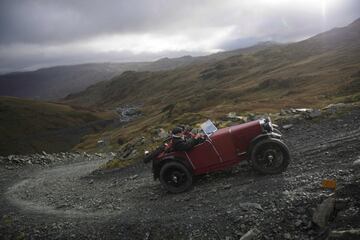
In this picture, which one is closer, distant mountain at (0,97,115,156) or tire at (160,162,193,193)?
tire at (160,162,193,193)

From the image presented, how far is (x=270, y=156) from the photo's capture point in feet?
37.8

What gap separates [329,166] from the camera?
36.6ft

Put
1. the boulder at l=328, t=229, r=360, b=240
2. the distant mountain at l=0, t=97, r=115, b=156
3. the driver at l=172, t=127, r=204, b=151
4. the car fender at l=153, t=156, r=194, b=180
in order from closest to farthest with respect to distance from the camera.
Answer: the boulder at l=328, t=229, r=360, b=240, the driver at l=172, t=127, r=204, b=151, the car fender at l=153, t=156, r=194, b=180, the distant mountain at l=0, t=97, r=115, b=156

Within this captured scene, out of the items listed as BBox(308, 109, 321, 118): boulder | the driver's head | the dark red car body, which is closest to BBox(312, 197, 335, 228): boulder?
the dark red car body

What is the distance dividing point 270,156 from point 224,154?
1.55 metres

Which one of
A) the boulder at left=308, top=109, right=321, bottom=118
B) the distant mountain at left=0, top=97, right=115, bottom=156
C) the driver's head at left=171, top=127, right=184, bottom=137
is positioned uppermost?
the driver's head at left=171, top=127, right=184, bottom=137

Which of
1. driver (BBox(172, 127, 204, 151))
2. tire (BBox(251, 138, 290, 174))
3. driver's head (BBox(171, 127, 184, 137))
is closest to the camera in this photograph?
tire (BBox(251, 138, 290, 174))

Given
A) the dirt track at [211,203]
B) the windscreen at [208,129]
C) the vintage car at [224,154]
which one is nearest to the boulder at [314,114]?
the dirt track at [211,203]

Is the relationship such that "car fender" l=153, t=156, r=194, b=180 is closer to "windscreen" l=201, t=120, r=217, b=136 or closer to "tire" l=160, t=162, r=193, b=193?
"tire" l=160, t=162, r=193, b=193

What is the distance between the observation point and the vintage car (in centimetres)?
1155

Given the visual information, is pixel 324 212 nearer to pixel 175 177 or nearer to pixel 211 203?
pixel 211 203

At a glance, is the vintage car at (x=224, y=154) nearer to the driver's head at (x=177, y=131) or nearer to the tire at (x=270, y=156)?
the tire at (x=270, y=156)

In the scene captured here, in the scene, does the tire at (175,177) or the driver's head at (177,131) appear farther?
the driver's head at (177,131)

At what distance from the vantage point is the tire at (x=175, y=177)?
12.2 meters
